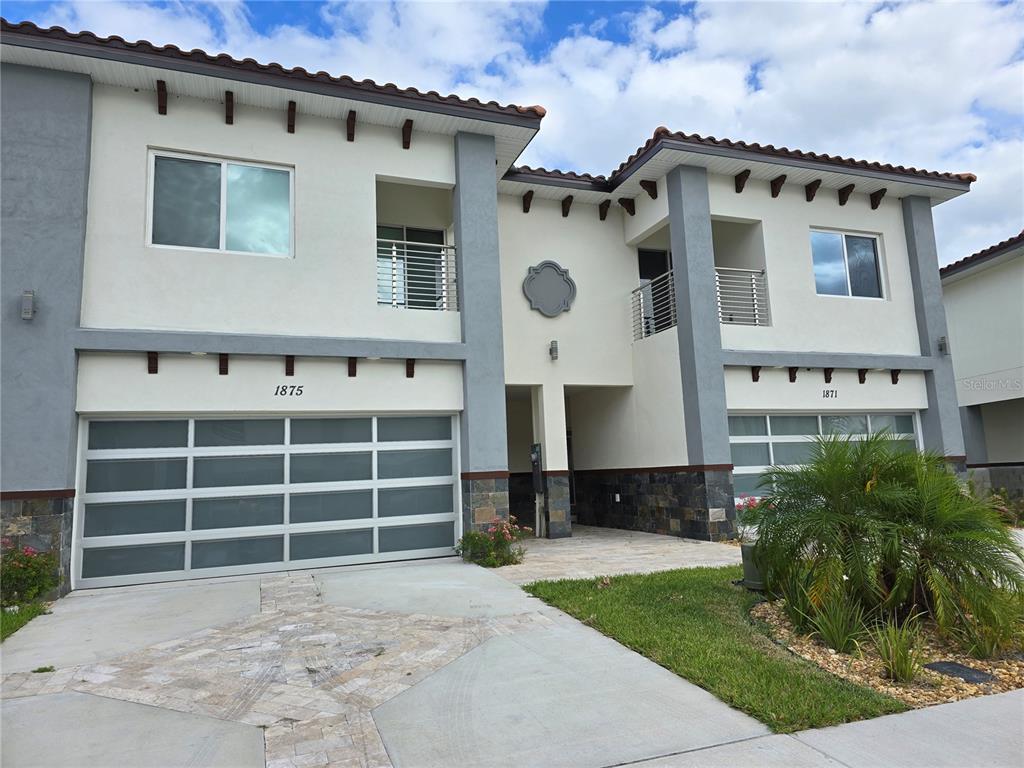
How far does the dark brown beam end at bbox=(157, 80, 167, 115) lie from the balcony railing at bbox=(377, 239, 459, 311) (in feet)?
11.5

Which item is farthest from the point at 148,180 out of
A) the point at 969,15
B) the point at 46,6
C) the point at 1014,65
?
the point at 1014,65

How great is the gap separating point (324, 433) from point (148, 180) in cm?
436

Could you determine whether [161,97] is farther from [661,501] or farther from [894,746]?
[894,746]

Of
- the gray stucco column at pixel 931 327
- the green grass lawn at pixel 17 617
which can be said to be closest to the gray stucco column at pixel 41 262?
the green grass lawn at pixel 17 617

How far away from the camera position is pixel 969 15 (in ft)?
31.5

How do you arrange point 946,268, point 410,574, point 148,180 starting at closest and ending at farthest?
point 410,574 → point 148,180 → point 946,268

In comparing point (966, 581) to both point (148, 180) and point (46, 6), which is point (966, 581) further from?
point (46, 6)

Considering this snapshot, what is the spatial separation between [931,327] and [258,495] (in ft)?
44.1

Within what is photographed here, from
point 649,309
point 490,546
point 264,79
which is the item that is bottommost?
point 490,546

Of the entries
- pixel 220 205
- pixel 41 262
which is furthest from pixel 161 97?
pixel 41 262

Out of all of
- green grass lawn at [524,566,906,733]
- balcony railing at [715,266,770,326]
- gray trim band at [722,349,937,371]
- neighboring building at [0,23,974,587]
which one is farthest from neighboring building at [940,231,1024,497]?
green grass lawn at [524,566,906,733]

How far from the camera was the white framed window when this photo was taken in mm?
12219

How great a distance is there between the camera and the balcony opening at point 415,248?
10961 mm

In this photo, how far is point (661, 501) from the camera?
496 inches
